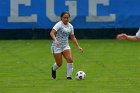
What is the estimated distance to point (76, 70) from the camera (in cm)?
2033

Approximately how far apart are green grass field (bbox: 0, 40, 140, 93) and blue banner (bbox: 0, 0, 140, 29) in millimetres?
5272

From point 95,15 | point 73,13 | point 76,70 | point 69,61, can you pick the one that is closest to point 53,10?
point 73,13

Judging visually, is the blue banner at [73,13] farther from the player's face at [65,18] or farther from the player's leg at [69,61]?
the player's face at [65,18]

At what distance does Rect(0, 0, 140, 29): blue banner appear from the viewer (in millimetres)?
37656

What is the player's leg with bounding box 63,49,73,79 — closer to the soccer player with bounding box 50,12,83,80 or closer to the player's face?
the soccer player with bounding box 50,12,83,80

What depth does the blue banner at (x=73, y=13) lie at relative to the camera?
37656 mm

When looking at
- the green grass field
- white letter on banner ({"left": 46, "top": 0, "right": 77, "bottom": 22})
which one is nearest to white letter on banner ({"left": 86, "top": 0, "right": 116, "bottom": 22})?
white letter on banner ({"left": 46, "top": 0, "right": 77, "bottom": 22})

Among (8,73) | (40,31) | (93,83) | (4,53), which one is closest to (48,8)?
(40,31)

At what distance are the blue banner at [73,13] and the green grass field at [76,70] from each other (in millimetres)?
5272

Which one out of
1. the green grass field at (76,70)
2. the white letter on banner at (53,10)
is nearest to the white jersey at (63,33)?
the green grass field at (76,70)

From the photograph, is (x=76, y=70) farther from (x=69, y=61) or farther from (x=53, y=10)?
(x=53, y=10)

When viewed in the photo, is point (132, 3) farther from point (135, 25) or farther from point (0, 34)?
point (0, 34)

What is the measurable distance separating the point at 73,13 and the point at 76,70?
57.9ft

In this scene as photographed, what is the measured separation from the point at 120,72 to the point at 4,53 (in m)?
9.70
